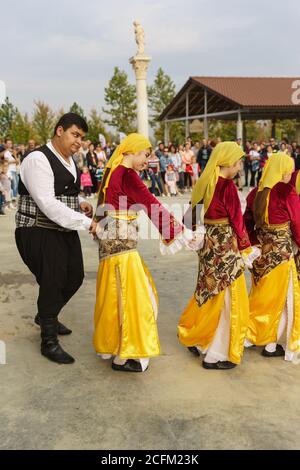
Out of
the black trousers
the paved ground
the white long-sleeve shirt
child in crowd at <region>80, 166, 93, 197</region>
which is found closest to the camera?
the paved ground

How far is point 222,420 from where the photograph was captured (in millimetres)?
2688

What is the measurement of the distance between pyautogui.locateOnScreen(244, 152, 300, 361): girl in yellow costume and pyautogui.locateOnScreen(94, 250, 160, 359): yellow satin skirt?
875 mm

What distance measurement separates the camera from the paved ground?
2.52m

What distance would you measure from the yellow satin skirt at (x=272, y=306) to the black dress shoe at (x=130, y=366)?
890 mm

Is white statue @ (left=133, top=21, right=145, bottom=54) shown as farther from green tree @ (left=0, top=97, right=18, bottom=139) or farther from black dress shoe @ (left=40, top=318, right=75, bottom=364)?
black dress shoe @ (left=40, top=318, right=75, bottom=364)

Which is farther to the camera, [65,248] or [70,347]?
[70,347]

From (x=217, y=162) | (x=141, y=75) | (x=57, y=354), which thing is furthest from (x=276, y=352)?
(x=141, y=75)

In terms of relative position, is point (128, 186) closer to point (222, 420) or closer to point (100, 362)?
point (100, 362)

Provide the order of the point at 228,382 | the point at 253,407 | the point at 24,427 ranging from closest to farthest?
the point at 24,427
the point at 253,407
the point at 228,382

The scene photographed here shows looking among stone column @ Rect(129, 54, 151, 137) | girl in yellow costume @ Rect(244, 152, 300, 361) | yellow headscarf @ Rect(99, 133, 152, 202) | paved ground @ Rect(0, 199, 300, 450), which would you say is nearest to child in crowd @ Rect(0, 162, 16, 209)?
paved ground @ Rect(0, 199, 300, 450)
